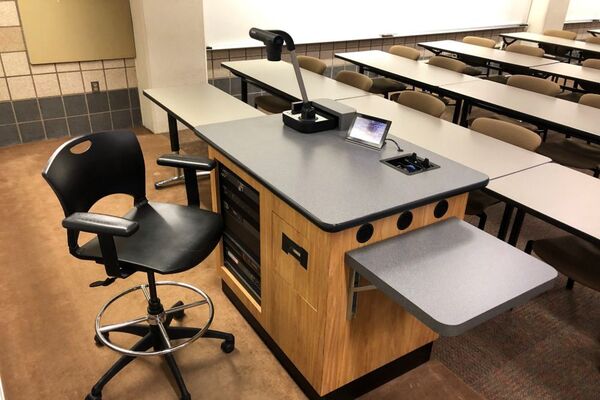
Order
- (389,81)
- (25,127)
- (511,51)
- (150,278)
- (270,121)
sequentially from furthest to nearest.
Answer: (511,51) < (389,81) < (25,127) < (270,121) < (150,278)

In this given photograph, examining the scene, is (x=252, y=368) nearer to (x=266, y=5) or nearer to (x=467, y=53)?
(x=266, y=5)

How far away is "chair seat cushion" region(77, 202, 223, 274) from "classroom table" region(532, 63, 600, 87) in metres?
3.79

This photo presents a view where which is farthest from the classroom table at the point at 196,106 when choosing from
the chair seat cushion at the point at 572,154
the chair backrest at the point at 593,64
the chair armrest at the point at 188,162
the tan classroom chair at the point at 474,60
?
the chair backrest at the point at 593,64

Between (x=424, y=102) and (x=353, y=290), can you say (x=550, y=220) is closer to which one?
(x=353, y=290)

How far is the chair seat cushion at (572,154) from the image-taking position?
10.8 ft

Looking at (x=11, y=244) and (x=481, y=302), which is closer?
(x=481, y=302)

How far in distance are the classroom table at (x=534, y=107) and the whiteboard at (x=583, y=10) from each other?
5.25m

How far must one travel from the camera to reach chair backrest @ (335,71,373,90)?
3728 millimetres

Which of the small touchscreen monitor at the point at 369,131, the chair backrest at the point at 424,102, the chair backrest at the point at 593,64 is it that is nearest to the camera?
the small touchscreen monitor at the point at 369,131

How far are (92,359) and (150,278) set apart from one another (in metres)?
0.55

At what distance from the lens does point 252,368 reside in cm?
204

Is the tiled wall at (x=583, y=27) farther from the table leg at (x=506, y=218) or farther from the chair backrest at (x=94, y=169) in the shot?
the chair backrest at (x=94, y=169)

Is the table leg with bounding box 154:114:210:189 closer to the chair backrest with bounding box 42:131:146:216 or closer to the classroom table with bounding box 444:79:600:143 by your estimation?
the chair backrest with bounding box 42:131:146:216

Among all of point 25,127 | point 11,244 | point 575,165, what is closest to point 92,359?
point 11,244
